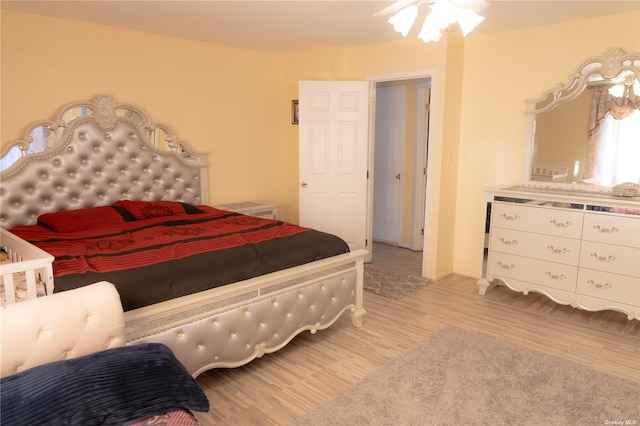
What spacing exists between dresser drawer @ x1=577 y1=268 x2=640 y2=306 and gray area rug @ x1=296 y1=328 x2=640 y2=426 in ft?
2.72

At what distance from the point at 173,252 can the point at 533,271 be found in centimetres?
299

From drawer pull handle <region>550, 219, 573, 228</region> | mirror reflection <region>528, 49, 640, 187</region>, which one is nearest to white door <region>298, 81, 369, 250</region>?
mirror reflection <region>528, 49, 640, 187</region>

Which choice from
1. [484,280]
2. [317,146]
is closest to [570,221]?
[484,280]

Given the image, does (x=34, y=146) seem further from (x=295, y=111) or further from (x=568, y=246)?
(x=568, y=246)

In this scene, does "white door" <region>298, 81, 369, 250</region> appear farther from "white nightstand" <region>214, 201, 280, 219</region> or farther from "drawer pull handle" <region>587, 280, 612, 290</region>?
"drawer pull handle" <region>587, 280, 612, 290</region>

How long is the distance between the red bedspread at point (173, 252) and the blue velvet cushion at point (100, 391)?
57 centimetres

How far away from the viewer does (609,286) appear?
3.46 meters

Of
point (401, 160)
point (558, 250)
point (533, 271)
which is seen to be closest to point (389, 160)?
point (401, 160)

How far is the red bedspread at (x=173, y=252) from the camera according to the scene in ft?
7.77

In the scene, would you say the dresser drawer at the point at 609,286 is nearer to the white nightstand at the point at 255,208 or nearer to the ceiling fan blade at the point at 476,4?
the ceiling fan blade at the point at 476,4

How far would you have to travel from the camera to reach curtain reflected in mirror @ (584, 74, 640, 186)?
12.0 ft

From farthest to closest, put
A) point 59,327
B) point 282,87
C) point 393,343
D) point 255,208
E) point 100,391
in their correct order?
point 282,87
point 255,208
point 393,343
point 59,327
point 100,391

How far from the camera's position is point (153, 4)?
3.44 metres

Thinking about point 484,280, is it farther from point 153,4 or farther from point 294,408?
point 153,4
